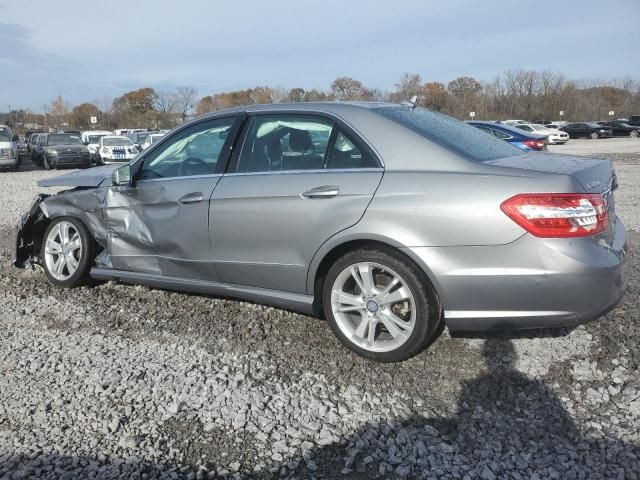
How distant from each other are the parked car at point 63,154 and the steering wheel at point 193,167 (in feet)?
66.1

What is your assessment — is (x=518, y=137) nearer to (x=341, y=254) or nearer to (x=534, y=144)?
(x=534, y=144)

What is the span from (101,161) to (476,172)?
2446cm

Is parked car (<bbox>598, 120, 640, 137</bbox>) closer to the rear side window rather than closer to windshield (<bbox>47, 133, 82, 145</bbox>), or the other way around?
windshield (<bbox>47, 133, 82, 145</bbox>)

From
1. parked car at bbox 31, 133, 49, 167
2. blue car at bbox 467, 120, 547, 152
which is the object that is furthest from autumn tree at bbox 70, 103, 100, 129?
blue car at bbox 467, 120, 547, 152

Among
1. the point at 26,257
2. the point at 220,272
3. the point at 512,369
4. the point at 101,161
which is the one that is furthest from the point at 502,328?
the point at 101,161

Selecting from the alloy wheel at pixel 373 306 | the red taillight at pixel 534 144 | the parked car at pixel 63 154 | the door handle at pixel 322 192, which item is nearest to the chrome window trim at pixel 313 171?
the door handle at pixel 322 192

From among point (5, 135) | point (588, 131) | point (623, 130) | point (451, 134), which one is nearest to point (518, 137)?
point (451, 134)

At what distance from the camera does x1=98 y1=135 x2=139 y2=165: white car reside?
22891mm

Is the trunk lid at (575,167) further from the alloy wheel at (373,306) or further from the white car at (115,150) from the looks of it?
the white car at (115,150)

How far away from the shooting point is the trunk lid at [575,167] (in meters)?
3.03

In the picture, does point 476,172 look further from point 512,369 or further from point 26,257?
point 26,257

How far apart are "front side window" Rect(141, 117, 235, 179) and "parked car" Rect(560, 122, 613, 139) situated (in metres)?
48.3

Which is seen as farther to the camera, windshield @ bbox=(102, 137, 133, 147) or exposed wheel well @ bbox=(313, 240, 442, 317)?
windshield @ bbox=(102, 137, 133, 147)

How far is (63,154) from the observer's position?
72.1 ft
